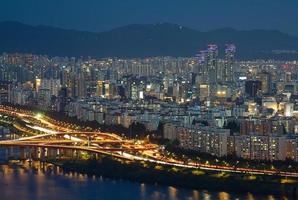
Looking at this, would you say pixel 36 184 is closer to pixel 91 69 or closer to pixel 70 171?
pixel 70 171

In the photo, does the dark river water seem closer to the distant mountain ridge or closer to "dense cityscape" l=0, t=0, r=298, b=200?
"dense cityscape" l=0, t=0, r=298, b=200

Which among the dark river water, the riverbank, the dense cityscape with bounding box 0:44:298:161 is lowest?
the dark river water

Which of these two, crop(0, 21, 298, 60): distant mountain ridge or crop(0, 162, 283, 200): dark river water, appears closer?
crop(0, 162, 283, 200): dark river water

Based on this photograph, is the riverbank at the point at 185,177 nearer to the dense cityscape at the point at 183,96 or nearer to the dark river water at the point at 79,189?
the dark river water at the point at 79,189

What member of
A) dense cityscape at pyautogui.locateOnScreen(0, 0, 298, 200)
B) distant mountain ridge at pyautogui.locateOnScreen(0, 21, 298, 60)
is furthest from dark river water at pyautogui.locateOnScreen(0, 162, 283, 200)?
distant mountain ridge at pyautogui.locateOnScreen(0, 21, 298, 60)

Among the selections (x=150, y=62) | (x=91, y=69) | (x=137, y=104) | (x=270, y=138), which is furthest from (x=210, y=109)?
(x=150, y=62)
